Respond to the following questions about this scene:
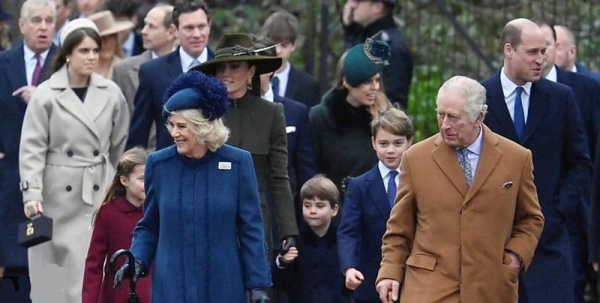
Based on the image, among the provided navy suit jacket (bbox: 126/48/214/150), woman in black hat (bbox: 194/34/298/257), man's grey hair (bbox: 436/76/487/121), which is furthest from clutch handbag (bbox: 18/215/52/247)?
man's grey hair (bbox: 436/76/487/121)

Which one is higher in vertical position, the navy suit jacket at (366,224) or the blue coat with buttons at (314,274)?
the navy suit jacket at (366,224)

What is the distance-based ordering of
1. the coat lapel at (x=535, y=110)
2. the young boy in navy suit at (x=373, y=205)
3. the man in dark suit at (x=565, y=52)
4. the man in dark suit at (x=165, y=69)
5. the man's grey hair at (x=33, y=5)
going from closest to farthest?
the young boy in navy suit at (x=373, y=205)
the coat lapel at (x=535, y=110)
the man in dark suit at (x=165, y=69)
the man's grey hair at (x=33, y=5)
the man in dark suit at (x=565, y=52)

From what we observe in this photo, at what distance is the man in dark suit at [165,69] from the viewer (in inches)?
488

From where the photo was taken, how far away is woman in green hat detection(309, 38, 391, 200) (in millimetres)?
12336

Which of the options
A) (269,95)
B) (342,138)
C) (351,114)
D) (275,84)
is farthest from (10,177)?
(351,114)

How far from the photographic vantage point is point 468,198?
30.7 ft

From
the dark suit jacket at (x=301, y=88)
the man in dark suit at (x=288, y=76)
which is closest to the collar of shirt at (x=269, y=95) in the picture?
the man in dark suit at (x=288, y=76)

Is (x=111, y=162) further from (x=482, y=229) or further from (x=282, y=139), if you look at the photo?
(x=482, y=229)

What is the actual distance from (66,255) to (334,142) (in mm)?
2120

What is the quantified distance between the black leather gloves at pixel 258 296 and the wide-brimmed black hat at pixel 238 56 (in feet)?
5.50

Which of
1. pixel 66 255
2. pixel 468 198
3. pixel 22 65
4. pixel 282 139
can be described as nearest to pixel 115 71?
pixel 22 65

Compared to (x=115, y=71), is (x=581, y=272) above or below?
below

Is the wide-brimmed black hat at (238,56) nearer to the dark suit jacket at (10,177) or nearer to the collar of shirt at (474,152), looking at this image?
the collar of shirt at (474,152)

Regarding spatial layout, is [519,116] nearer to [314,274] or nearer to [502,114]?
[502,114]
